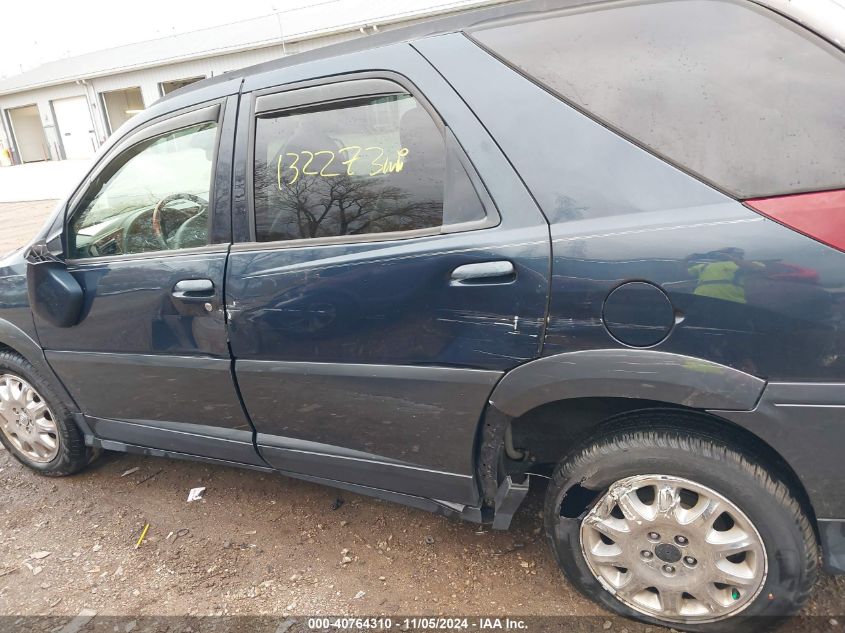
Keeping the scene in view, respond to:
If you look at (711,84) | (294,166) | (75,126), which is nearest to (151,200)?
(294,166)

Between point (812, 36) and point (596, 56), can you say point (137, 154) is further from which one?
point (812, 36)

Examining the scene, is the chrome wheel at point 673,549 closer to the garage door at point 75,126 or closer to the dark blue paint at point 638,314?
the dark blue paint at point 638,314

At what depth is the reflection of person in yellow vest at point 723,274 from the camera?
1450 mm

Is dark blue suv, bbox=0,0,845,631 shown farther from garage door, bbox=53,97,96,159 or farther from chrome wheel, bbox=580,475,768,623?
garage door, bbox=53,97,96,159

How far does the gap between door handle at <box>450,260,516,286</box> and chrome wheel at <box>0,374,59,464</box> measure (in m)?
2.48

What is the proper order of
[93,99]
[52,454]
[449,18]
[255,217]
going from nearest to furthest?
[449,18] < [255,217] < [52,454] < [93,99]

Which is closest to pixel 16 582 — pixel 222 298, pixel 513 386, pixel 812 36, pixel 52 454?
pixel 52 454

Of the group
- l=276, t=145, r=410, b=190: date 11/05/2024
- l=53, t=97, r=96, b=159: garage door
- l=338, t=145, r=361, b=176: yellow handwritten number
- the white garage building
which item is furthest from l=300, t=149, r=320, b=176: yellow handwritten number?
l=53, t=97, r=96, b=159: garage door

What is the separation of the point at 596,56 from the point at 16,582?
10.1ft

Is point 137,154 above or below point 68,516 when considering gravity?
above

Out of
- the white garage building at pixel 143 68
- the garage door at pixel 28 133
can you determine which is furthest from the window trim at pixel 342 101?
the garage door at pixel 28 133

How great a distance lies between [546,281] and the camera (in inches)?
64.4

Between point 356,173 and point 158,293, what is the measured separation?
100cm

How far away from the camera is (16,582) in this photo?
8.05 ft
